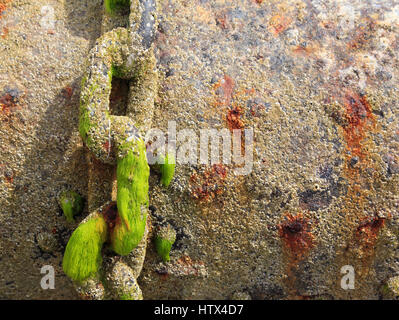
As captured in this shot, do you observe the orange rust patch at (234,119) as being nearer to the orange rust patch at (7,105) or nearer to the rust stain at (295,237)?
the rust stain at (295,237)

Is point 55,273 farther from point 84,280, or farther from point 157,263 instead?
point 157,263

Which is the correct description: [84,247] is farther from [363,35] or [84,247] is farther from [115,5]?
[363,35]

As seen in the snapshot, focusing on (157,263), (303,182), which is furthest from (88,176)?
(303,182)

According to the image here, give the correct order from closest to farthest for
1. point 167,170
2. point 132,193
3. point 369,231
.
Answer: point 132,193 → point 167,170 → point 369,231

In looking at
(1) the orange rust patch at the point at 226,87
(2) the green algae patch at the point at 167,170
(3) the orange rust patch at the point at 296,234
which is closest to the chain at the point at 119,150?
(2) the green algae patch at the point at 167,170

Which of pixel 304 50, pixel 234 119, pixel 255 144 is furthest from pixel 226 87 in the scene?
pixel 304 50

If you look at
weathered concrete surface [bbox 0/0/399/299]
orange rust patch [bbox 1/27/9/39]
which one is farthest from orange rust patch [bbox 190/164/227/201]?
orange rust patch [bbox 1/27/9/39]
